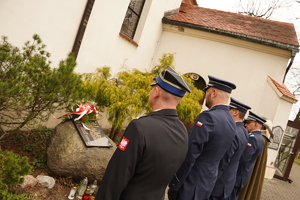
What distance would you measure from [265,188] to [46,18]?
9263mm

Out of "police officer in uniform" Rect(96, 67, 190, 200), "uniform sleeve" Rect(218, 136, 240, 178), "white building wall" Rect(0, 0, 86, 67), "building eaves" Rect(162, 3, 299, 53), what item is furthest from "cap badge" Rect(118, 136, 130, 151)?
"building eaves" Rect(162, 3, 299, 53)

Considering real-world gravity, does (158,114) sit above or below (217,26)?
below

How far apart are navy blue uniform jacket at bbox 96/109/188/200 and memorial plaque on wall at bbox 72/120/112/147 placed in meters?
2.69

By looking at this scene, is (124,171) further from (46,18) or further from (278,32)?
(278,32)

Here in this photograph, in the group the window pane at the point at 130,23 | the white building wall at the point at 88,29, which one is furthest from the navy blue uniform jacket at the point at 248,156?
the window pane at the point at 130,23

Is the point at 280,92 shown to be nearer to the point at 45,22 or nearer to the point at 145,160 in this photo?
the point at 45,22

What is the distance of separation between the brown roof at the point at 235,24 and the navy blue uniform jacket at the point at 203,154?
8.64 metres

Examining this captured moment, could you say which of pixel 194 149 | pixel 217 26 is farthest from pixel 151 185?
pixel 217 26

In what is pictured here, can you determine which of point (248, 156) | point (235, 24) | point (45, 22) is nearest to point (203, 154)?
point (248, 156)

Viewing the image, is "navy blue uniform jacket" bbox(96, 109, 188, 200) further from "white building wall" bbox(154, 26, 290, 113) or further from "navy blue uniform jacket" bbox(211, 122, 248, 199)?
"white building wall" bbox(154, 26, 290, 113)

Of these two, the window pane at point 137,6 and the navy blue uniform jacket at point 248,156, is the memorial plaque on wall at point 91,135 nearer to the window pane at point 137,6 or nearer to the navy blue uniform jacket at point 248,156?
the navy blue uniform jacket at point 248,156

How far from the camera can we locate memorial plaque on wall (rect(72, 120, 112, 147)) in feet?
14.4

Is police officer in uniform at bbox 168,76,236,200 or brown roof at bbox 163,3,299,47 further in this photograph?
brown roof at bbox 163,3,299,47

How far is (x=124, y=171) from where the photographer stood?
1.67 m
